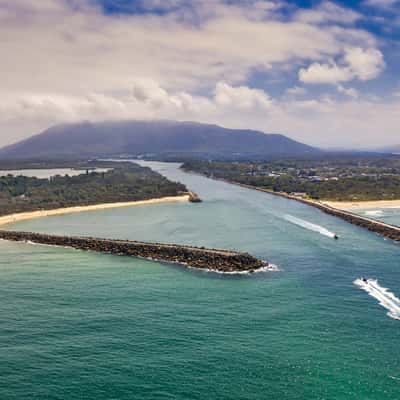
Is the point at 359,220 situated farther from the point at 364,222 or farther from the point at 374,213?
the point at 374,213

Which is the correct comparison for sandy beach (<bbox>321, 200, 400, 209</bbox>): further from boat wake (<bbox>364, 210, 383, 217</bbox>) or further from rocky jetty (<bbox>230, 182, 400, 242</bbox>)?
boat wake (<bbox>364, 210, 383, 217</bbox>)

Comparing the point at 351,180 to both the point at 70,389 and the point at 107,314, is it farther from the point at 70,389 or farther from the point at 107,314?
the point at 70,389

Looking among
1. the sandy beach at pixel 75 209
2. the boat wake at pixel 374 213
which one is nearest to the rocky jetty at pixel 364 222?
the boat wake at pixel 374 213

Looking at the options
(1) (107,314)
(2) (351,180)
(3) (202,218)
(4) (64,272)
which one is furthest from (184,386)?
(2) (351,180)

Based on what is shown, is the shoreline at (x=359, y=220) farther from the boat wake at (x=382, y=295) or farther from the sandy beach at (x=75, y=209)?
the sandy beach at (x=75, y=209)

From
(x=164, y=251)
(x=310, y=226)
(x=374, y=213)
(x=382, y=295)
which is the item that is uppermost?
(x=374, y=213)

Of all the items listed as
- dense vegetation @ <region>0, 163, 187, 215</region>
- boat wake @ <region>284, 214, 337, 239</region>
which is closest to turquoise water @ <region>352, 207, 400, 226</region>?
boat wake @ <region>284, 214, 337, 239</region>

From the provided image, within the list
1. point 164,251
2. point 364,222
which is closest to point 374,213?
point 364,222
